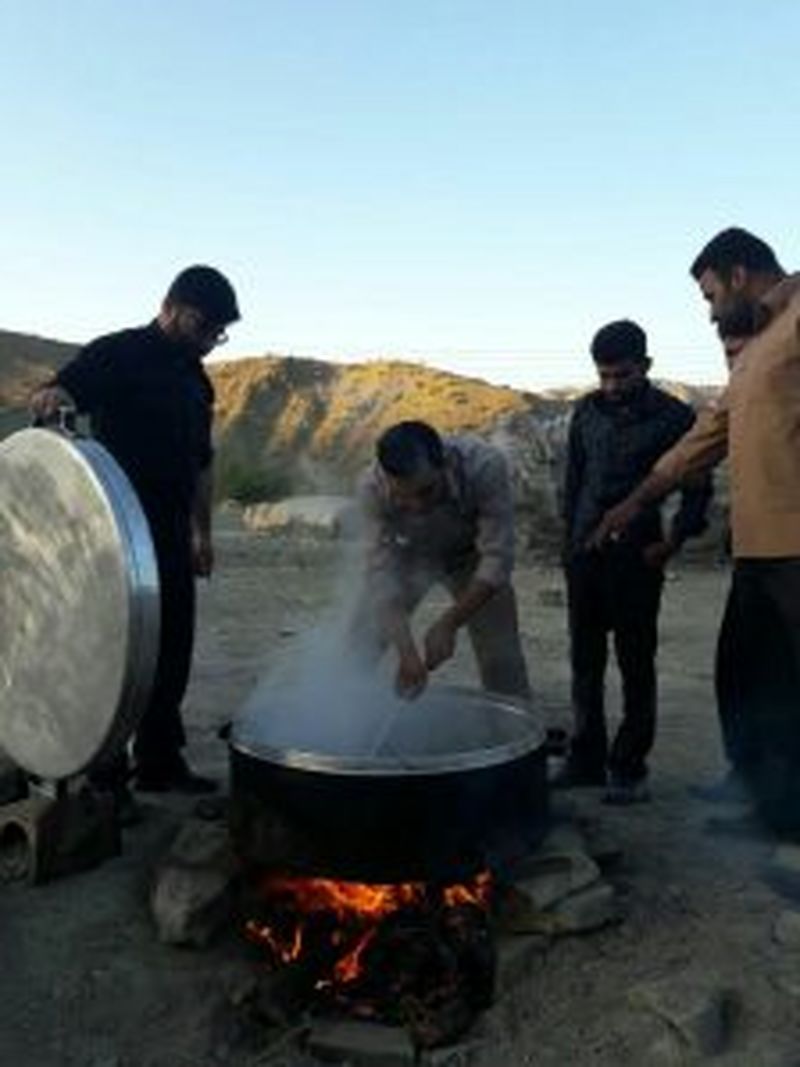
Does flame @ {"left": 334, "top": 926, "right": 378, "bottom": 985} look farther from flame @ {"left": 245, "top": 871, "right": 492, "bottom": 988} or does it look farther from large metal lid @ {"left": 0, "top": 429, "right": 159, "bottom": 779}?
large metal lid @ {"left": 0, "top": 429, "right": 159, "bottom": 779}

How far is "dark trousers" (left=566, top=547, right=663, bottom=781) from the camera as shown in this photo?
20.0 ft

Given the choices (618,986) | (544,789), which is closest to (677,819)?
(544,789)

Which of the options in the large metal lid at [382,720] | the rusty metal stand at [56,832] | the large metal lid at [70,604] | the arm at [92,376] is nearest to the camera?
the large metal lid at [70,604]

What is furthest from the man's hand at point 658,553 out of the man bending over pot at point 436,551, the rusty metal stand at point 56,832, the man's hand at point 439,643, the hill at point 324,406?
the hill at point 324,406

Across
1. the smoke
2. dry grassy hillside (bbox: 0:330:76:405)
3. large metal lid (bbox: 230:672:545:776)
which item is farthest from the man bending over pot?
dry grassy hillside (bbox: 0:330:76:405)

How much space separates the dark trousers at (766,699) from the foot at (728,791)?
0.42 ft

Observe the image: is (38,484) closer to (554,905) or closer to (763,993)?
Answer: (554,905)

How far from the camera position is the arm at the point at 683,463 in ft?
18.0

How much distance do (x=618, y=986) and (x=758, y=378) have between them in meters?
2.23

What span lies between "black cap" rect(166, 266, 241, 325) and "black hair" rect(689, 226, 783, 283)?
1.95 m

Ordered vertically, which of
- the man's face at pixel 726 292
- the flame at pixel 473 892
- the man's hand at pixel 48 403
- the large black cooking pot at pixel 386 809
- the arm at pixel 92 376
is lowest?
the flame at pixel 473 892

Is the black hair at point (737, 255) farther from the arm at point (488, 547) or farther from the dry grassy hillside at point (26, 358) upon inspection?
the dry grassy hillside at point (26, 358)

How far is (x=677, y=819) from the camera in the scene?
597cm

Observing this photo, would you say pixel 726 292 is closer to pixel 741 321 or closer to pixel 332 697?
pixel 741 321
